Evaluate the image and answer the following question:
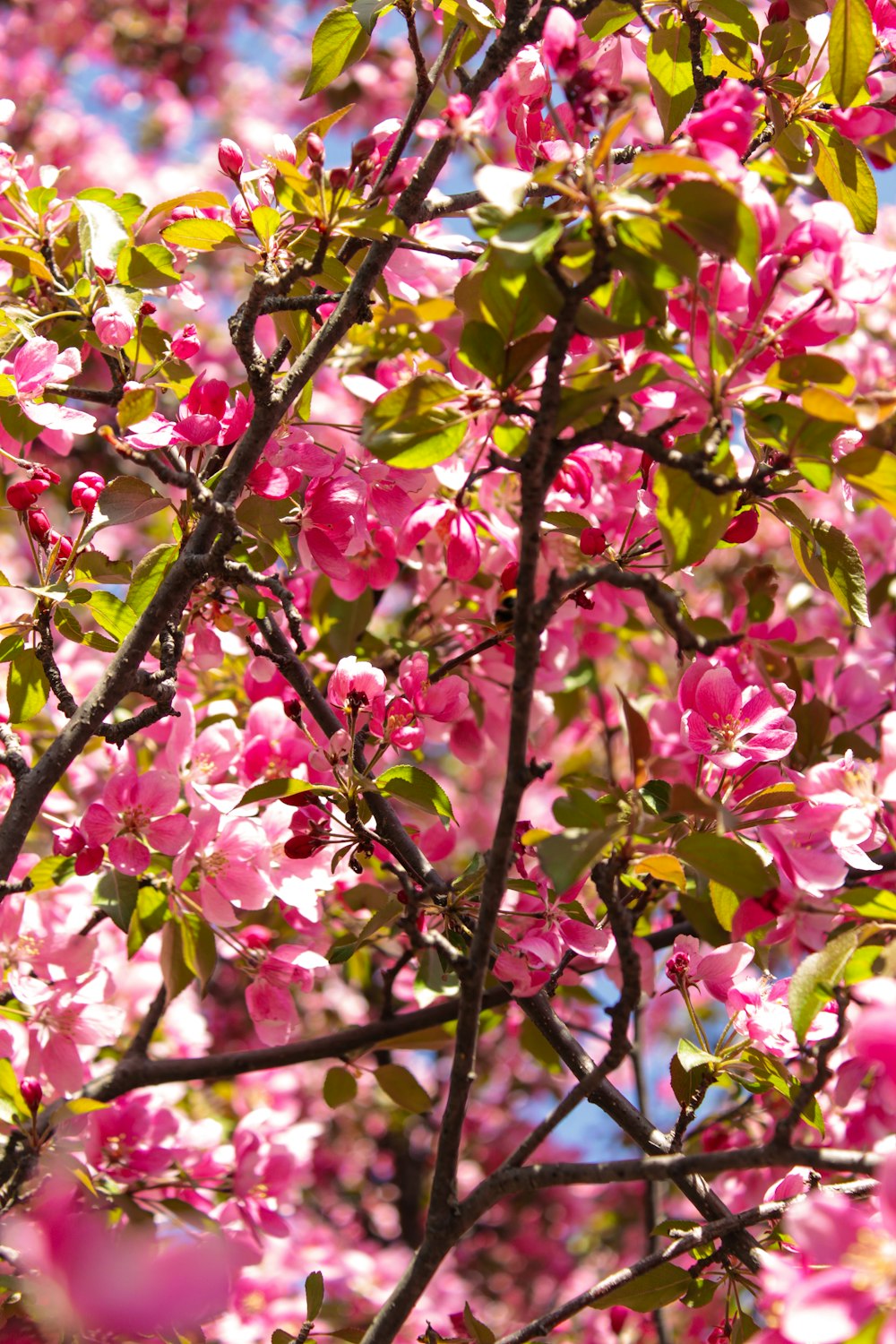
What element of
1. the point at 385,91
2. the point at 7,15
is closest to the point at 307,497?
the point at 385,91

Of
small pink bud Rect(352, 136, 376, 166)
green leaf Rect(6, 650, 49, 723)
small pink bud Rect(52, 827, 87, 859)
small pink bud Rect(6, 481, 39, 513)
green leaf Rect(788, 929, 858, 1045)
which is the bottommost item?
green leaf Rect(788, 929, 858, 1045)

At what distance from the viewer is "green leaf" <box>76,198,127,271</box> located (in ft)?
4.70

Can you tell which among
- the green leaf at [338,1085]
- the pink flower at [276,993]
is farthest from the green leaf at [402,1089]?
the pink flower at [276,993]

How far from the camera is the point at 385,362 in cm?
185

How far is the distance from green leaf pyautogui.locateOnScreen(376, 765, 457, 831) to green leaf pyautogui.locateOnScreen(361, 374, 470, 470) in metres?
0.39

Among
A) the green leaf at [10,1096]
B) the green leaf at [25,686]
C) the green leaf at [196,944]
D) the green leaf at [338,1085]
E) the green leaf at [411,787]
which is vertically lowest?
the green leaf at [10,1096]

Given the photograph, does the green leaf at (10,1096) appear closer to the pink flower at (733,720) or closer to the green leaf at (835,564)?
the pink flower at (733,720)

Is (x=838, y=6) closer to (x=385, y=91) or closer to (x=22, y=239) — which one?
(x=22, y=239)

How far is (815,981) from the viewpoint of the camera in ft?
3.32

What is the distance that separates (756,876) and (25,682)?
91 centimetres

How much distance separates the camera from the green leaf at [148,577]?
137 centimetres

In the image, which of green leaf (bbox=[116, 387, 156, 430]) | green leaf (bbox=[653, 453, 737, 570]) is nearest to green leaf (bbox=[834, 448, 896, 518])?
green leaf (bbox=[653, 453, 737, 570])

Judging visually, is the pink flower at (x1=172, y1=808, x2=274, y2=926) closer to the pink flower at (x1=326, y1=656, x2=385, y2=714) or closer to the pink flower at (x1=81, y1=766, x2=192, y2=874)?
the pink flower at (x1=81, y1=766, x2=192, y2=874)

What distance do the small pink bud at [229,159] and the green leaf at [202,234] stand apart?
6 centimetres
